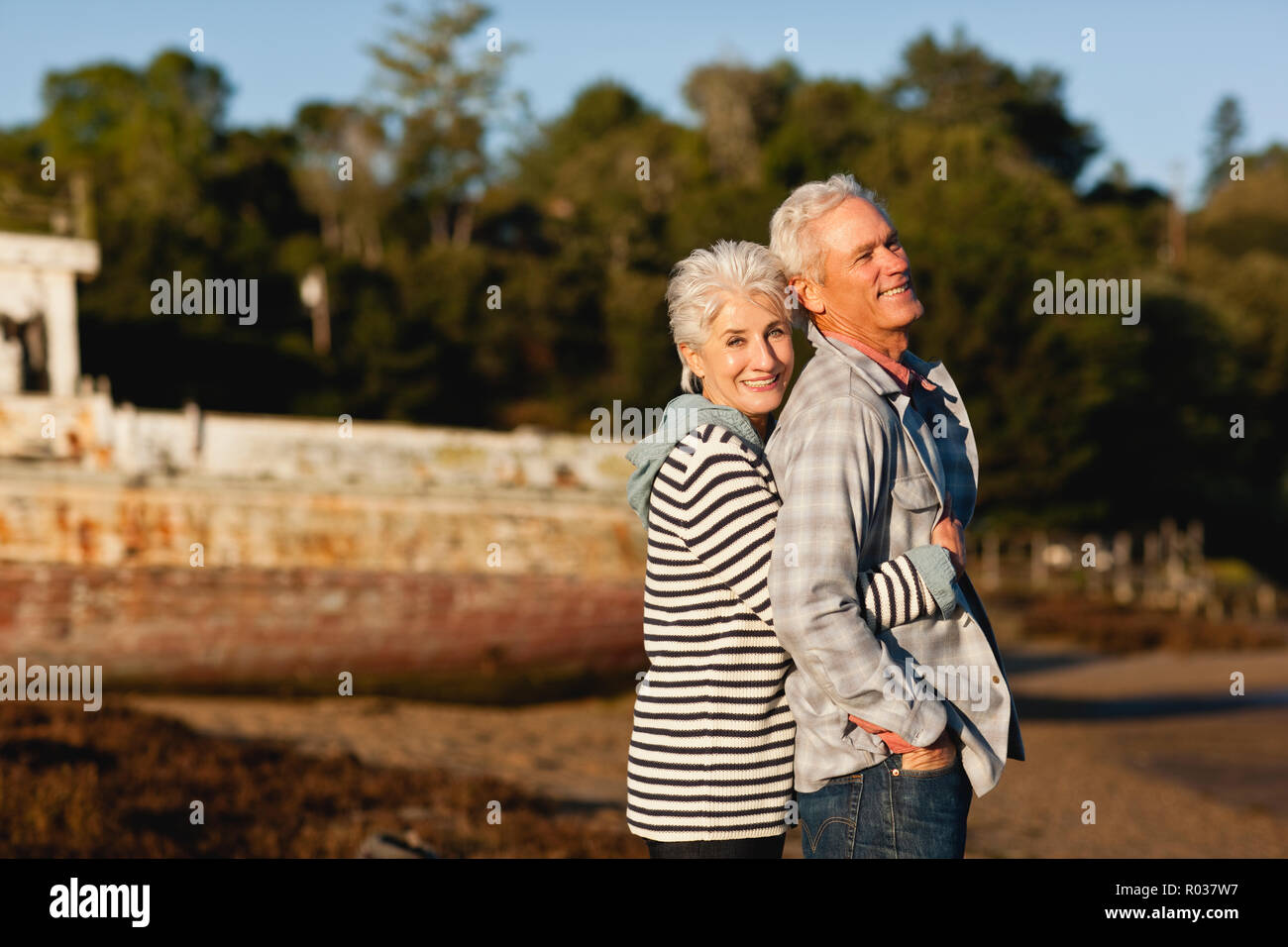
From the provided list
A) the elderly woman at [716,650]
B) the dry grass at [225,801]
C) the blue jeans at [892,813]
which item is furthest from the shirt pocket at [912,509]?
the dry grass at [225,801]

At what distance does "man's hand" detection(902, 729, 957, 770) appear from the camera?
2.92 meters

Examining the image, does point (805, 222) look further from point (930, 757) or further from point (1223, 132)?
point (1223, 132)

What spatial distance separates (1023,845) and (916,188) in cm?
4518

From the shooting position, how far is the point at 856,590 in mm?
2881

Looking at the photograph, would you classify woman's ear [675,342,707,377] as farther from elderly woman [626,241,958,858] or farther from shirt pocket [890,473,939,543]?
shirt pocket [890,473,939,543]

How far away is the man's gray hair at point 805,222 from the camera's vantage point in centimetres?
323

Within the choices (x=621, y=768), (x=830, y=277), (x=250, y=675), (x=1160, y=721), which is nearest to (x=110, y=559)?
(x=250, y=675)

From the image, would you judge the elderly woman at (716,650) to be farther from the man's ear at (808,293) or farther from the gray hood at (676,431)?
the man's ear at (808,293)

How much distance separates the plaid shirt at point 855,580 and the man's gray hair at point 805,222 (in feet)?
0.70

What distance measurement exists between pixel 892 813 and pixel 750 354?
1178 mm

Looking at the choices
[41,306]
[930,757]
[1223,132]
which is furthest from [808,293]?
[1223,132]

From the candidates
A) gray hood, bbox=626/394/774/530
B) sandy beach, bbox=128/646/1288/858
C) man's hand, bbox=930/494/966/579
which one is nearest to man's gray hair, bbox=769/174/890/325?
gray hood, bbox=626/394/774/530

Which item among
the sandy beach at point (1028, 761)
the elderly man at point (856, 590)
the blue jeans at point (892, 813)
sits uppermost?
the elderly man at point (856, 590)

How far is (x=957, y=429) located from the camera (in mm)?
3289
